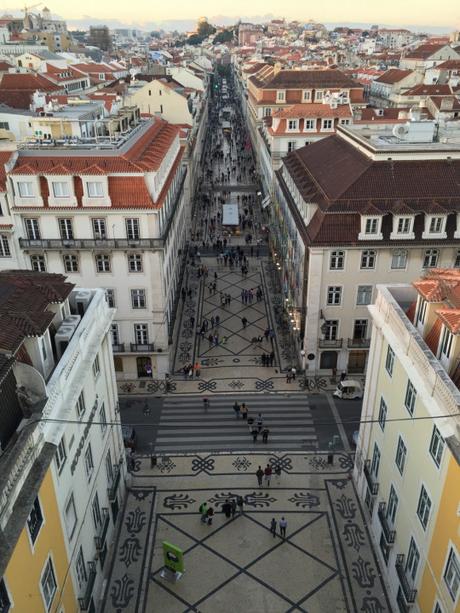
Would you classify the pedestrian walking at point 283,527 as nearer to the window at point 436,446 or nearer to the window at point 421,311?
the window at point 436,446

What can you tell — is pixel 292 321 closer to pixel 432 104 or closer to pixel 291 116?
pixel 291 116

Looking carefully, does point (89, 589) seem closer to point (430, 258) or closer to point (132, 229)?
point (132, 229)

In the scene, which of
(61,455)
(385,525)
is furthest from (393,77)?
(61,455)

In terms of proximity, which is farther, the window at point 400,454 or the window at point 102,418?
the window at point 102,418

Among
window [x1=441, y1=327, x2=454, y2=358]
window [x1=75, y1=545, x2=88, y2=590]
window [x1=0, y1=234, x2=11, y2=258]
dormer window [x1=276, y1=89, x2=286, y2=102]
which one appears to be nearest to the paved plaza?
window [x1=75, y1=545, x2=88, y2=590]

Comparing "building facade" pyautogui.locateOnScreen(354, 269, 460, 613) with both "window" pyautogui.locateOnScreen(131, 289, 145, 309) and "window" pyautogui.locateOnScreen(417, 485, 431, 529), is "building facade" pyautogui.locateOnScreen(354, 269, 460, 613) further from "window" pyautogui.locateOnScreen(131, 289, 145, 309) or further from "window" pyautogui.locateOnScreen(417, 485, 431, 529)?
"window" pyautogui.locateOnScreen(131, 289, 145, 309)

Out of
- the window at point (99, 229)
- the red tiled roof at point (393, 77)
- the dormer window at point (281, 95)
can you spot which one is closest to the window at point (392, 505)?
the window at point (99, 229)
